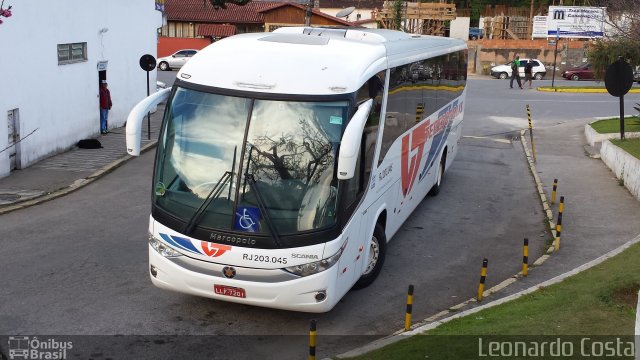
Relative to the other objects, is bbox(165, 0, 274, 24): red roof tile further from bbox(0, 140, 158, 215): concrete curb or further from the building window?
bbox(0, 140, 158, 215): concrete curb

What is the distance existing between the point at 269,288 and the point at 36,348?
284cm

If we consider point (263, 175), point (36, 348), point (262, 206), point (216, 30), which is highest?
point (216, 30)

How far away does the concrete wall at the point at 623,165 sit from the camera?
1636cm

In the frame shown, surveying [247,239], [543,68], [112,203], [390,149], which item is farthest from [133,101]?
[543,68]

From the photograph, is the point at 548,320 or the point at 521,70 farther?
the point at 521,70

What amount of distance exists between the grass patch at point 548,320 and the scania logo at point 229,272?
188 cm

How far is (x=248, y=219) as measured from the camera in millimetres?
8586

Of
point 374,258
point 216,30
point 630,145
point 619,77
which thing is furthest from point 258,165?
point 216,30

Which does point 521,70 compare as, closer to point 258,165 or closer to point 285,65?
point 285,65

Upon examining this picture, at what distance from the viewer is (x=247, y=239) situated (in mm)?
8578

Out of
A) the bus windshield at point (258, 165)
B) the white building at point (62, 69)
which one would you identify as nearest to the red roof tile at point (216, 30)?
the white building at point (62, 69)

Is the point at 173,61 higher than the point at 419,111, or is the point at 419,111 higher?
the point at 419,111

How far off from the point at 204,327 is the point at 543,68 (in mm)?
45295

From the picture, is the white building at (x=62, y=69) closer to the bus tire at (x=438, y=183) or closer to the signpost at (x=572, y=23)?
the bus tire at (x=438, y=183)
